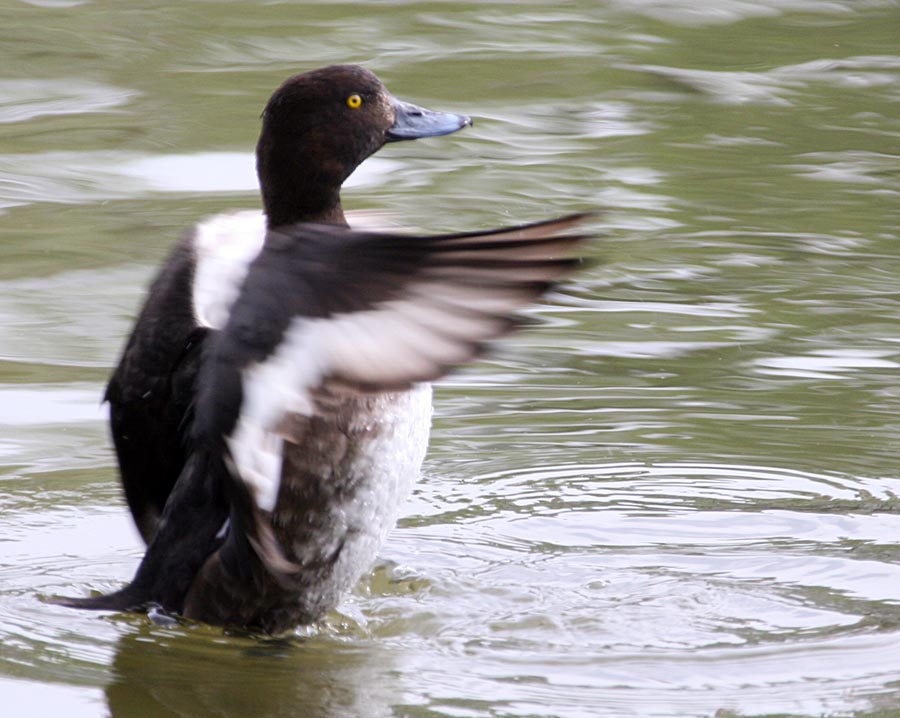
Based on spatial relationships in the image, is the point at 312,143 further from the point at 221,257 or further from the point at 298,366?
the point at 298,366

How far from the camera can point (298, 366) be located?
125 inches

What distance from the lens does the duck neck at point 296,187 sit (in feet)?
14.3

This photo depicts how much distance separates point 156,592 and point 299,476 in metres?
0.46

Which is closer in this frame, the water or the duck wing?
the duck wing

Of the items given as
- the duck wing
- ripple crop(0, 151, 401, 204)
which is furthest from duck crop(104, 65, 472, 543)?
ripple crop(0, 151, 401, 204)

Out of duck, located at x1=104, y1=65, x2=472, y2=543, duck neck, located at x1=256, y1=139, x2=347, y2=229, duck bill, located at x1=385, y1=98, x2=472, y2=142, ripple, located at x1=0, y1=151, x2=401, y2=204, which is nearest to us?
duck, located at x1=104, y1=65, x2=472, y2=543

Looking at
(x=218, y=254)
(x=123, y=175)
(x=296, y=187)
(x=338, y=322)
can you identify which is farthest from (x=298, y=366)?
(x=123, y=175)

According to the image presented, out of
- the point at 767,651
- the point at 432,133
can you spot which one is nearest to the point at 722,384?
the point at 432,133

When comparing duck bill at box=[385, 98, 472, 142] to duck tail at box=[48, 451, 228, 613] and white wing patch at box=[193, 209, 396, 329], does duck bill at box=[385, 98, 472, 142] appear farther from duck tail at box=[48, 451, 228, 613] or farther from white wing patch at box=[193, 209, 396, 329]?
duck tail at box=[48, 451, 228, 613]

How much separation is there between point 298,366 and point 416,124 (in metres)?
1.72

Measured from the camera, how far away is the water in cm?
361

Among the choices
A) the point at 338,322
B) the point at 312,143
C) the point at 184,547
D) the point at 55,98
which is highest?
the point at 312,143

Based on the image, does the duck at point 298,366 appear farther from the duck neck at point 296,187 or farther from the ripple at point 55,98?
the ripple at point 55,98

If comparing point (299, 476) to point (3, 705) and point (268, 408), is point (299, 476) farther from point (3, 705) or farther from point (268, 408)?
point (3, 705)
